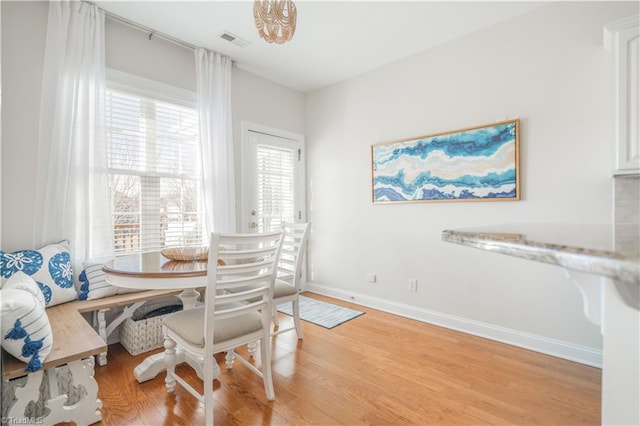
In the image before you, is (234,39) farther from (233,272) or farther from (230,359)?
(230,359)

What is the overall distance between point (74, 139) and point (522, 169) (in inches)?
138

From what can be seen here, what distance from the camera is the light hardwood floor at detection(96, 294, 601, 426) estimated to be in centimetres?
162

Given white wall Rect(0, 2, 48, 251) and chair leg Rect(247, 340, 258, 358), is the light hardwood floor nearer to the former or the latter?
chair leg Rect(247, 340, 258, 358)

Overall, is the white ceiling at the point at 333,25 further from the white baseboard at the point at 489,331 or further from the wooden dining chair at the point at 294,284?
the white baseboard at the point at 489,331

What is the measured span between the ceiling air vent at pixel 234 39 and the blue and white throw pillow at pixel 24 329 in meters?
2.48

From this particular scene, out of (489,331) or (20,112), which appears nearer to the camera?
(20,112)

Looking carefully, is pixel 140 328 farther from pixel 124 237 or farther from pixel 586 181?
pixel 586 181

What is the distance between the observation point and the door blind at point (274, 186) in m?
3.65

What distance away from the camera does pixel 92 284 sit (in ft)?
7.31

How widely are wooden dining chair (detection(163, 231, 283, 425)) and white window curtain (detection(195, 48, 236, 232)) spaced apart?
1398 millimetres

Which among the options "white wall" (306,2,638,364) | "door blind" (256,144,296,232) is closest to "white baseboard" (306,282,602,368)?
"white wall" (306,2,638,364)

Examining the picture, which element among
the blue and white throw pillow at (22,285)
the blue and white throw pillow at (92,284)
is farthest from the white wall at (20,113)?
the blue and white throw pillow at (22,285)

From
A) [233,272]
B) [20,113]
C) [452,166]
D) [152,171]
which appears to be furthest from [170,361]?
[452,166]

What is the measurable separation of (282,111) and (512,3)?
8.31 feet
